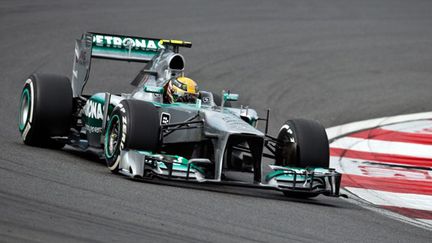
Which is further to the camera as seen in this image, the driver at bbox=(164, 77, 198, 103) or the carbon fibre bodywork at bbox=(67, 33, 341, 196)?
the driver at bbox=(164, 77, 198, 103)

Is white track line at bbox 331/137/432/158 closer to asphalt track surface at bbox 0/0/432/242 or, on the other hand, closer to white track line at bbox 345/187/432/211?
asphalt track surface at bbox 0/0/432/242

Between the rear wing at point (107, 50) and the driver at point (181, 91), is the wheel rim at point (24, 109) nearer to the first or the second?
the rear wing at point (107, 50)

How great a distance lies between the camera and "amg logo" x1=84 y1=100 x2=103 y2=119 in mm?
12188

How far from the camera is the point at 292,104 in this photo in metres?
17.4

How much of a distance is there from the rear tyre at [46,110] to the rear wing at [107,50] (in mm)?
795

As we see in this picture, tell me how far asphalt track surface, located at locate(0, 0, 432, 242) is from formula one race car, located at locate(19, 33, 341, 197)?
22cm

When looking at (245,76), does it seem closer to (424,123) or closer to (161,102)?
(424,123)

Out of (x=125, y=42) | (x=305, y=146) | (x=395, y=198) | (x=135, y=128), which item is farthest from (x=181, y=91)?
(x=395, y=198)

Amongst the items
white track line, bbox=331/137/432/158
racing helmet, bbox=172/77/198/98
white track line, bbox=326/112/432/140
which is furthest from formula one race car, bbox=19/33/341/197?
white track line, bbox=326/112/432/140

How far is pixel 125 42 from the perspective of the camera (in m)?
13.4

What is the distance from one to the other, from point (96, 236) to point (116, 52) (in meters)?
6.26

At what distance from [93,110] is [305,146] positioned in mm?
2856

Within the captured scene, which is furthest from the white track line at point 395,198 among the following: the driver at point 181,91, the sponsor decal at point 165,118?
the sponsor decal at point 165,118

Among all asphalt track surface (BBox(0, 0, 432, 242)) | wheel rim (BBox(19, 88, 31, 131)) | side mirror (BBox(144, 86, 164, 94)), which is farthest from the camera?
wheel rim (BBox(19, 88, 31, 131))
